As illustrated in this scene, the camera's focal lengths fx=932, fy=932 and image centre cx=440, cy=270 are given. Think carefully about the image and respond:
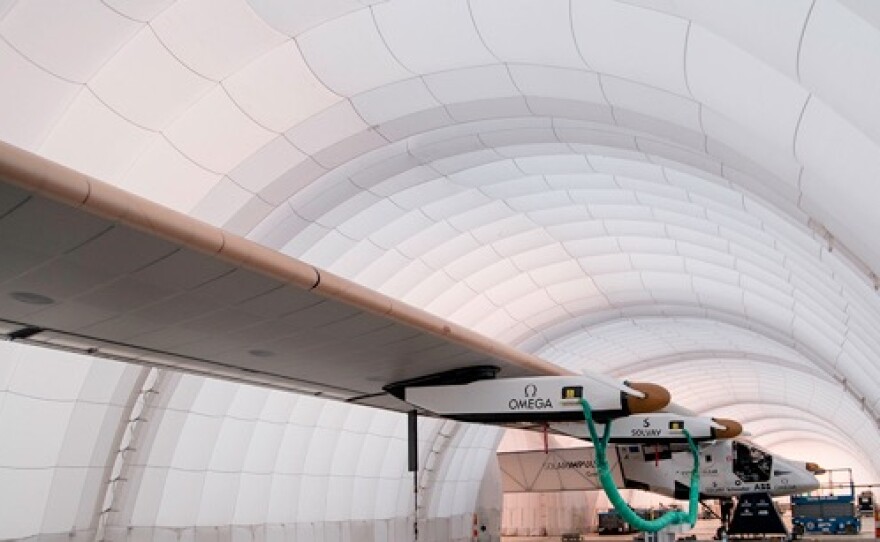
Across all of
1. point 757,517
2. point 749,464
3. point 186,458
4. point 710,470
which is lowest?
point 757,517

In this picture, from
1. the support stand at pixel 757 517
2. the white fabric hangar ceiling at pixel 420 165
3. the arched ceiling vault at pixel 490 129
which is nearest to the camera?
the arched ceiling vault at pixel 490 129

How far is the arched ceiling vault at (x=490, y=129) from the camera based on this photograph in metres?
10.4

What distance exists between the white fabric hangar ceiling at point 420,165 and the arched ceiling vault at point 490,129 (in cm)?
5

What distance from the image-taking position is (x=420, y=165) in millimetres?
21938

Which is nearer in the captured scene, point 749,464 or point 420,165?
point 420,165

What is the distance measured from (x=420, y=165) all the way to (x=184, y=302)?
12.0 metres

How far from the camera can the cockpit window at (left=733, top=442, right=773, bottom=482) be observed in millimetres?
33688

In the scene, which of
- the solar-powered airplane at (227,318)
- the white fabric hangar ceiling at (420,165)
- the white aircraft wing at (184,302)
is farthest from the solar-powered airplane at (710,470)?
the white aircraft wing at (184,302)

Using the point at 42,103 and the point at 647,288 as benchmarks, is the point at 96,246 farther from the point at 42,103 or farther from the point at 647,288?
the point at 647,288

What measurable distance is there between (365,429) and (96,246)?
23.5m

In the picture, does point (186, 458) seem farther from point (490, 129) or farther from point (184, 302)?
point (184, 302)

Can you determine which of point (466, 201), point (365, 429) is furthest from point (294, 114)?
point (365, 429)

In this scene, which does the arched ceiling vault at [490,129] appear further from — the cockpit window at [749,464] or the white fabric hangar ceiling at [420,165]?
the cockpit window at [749,464]

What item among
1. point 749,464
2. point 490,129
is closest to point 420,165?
point 490,129
